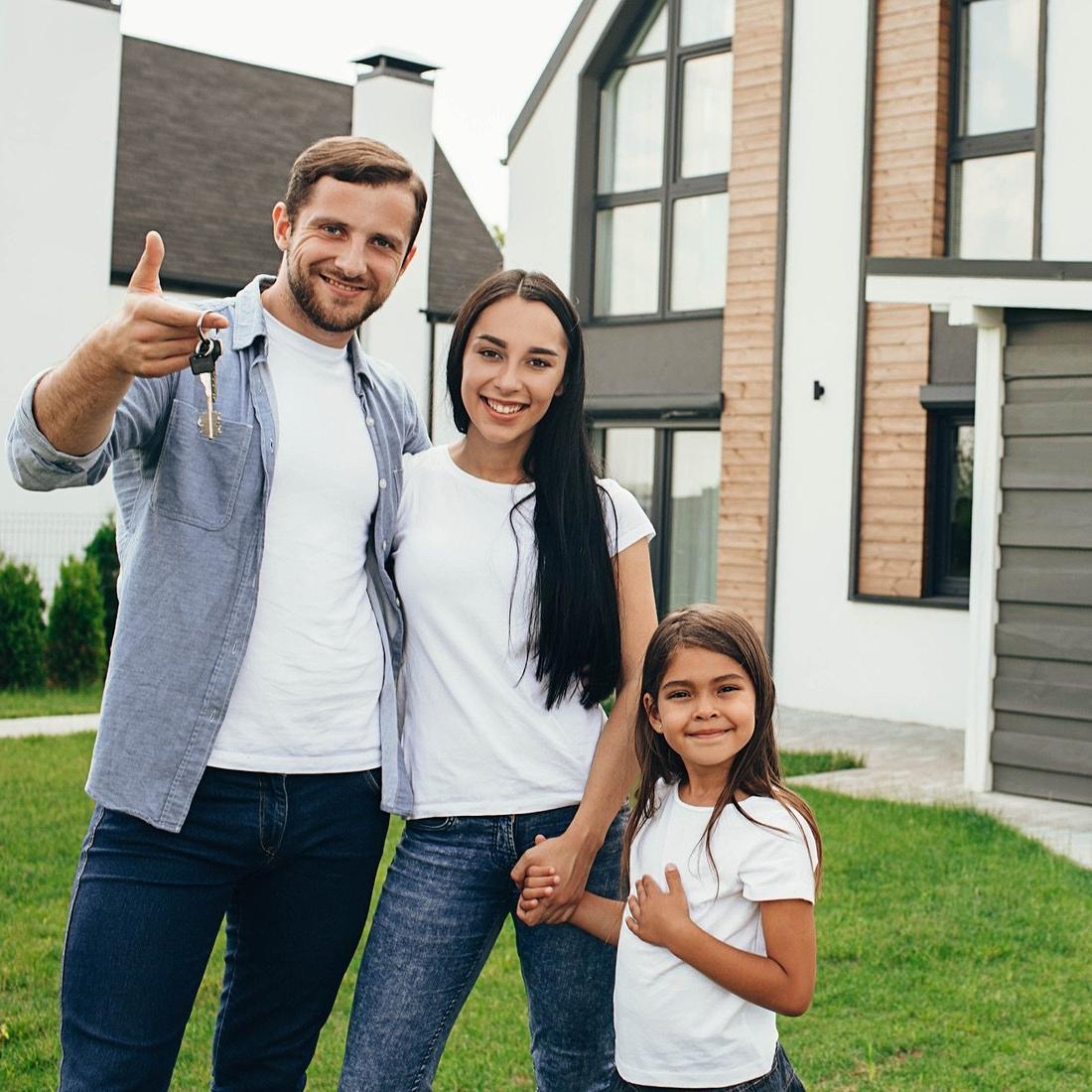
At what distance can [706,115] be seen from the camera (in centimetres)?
1402

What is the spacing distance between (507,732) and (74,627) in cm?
1212

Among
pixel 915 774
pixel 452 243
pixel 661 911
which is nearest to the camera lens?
pixel 661 911

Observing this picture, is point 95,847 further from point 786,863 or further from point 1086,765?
point 1086,765

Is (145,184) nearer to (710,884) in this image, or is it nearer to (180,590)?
(180,590)

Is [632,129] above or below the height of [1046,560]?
above

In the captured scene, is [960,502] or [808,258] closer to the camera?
[960,502]

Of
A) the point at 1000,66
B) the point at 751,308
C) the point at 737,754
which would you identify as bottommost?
the point at 737,754

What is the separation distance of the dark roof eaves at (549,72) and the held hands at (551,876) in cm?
1314

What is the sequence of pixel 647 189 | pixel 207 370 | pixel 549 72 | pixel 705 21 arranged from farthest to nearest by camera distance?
pixel 549 72
pixel 647 189
pixel 705 21
pixel 207 370

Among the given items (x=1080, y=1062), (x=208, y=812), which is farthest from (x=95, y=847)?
(x=1080, y=1062)

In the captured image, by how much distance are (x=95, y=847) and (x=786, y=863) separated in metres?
1.15

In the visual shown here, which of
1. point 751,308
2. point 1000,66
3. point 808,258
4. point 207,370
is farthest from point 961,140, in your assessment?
point 207,370

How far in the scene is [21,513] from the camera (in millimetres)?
17734

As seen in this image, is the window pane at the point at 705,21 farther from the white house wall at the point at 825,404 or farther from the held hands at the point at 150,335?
the held hands at the point at 150,335
